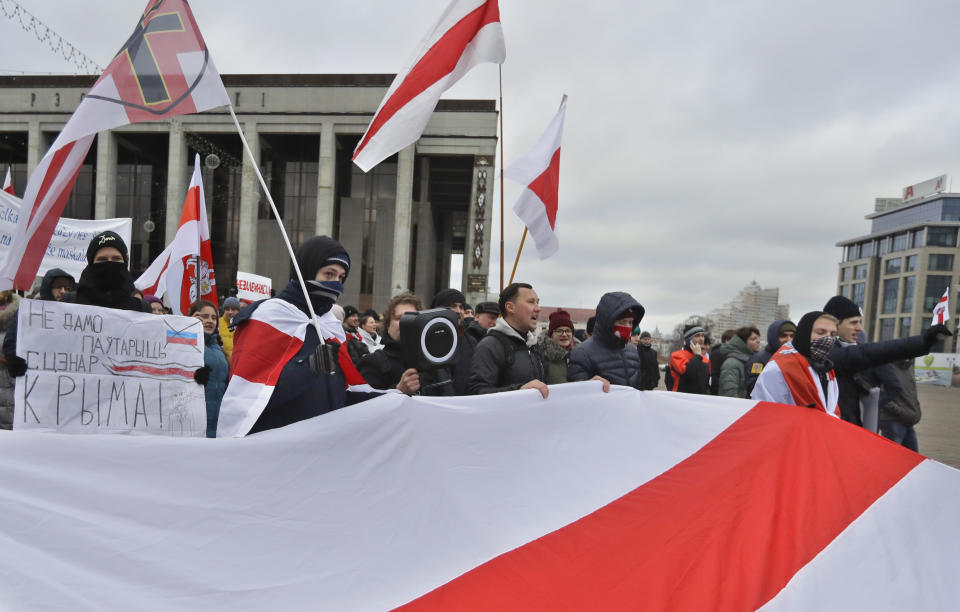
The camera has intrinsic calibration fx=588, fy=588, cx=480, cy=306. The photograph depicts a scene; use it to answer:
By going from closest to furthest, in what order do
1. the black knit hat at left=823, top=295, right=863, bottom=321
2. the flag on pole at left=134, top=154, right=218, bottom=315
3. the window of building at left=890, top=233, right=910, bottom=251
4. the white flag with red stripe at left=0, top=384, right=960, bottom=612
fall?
the white flag with red stripe at left=0, top=384, right=960, bottom=612
the black knit hat at left=823, top=295, right=863, bottom=321
the flag on pole at left=134, top=154, right=218, bottom=315
the window of building at left=890, top=233, right=910, bottom=251

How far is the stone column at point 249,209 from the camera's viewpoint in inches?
1067

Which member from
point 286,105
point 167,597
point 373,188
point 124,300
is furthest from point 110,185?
point 167,597

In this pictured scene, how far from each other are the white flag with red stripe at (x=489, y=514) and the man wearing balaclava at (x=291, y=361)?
0.13 metres

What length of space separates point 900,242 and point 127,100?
310 ft

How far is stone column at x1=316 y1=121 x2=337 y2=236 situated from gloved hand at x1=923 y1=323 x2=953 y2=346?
2610 centimetres

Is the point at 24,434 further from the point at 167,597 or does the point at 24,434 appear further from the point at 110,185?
the point at 110,185

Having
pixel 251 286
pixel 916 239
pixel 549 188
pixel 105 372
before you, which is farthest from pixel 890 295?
pixel 105 372

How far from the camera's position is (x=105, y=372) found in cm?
247

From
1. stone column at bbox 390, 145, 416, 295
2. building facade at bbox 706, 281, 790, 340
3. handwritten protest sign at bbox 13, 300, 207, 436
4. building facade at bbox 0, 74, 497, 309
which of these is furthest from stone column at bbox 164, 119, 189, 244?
building facade at bbox 706, 281, 790, 340

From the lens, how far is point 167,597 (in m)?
1.87

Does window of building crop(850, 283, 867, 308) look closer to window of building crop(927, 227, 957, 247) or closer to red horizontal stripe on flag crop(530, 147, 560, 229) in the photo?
window of building crop(927, 227, 957, 247)

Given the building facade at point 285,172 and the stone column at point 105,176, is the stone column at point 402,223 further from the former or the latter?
the stone column at point 105,176

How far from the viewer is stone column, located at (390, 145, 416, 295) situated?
27.4m

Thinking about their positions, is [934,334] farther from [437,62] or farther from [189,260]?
[189,260]
